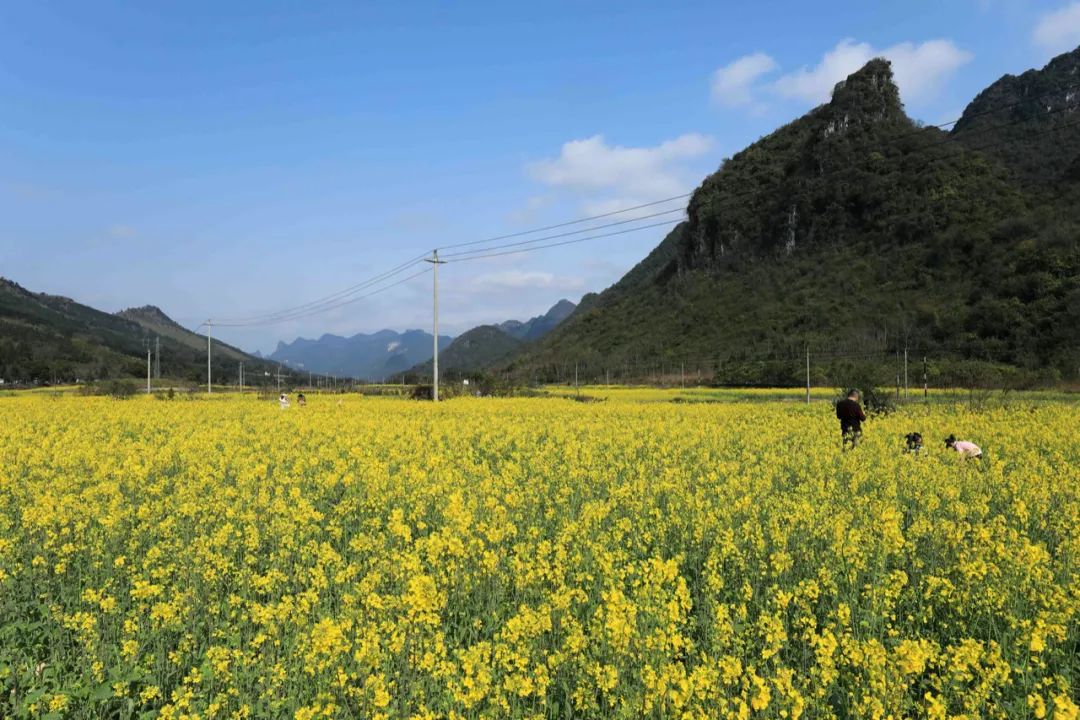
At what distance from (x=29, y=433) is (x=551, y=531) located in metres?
15.6

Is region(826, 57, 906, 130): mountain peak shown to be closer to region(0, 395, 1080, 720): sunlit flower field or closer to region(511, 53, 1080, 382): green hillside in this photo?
region(511, 53, 1080, 382): green hillside

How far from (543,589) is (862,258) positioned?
241ft

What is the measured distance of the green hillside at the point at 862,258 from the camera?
4759cm

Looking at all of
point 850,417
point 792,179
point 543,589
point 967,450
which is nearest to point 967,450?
point 967,450

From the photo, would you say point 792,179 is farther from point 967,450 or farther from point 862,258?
point 967,450

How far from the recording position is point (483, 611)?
5309 millimetres

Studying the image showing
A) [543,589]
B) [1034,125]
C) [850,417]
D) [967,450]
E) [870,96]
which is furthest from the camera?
[870,96]

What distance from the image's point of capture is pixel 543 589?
534 centimetres

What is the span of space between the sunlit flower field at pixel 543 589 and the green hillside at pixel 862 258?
37791mm

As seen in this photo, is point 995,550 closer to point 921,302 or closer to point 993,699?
point 993,699

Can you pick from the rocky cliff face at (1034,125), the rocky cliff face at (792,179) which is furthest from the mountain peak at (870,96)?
the rocky cliff face at (1034,125)

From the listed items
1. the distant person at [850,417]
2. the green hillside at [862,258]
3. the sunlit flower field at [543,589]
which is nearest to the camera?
the sunlit flower field at [543,589]

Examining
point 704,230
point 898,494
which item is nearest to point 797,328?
point 704,230

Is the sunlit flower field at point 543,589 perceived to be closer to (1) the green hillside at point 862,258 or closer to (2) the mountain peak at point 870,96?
(1) the green hillside at point 862,258
